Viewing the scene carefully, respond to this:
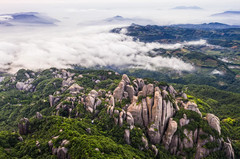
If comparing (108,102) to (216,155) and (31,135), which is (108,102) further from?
(216,155)

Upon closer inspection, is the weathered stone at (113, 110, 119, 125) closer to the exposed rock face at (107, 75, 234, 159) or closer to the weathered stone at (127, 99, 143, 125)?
the exposed rock face at (107, 75, 234, 159)

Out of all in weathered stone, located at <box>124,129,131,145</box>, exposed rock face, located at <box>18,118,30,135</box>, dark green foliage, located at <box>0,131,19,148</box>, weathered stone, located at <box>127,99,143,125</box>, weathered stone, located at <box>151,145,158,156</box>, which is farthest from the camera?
weathered stone, located at <box>127,99,143,125</box>

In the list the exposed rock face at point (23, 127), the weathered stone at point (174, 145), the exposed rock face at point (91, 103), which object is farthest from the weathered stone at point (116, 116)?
the exposed rock face at point (23, 127)

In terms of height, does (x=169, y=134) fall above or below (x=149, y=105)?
below

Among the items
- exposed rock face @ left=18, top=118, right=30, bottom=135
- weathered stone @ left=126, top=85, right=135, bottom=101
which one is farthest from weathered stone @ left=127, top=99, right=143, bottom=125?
exposed rock face @ left=18, top=118, right=30, bottom=135

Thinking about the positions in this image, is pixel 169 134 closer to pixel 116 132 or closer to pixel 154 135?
pixel 154 135

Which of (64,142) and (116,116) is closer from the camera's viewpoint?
(64,142)

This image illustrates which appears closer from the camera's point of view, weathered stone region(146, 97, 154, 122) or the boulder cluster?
the boulder cluster

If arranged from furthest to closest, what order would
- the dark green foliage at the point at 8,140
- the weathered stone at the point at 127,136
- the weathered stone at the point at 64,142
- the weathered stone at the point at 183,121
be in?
the weathered stone at the point at 183,121, the weathered stone at the point at 127,136, the dark green foliage at the point at 8,140, the weathered stone at the point at 64,142

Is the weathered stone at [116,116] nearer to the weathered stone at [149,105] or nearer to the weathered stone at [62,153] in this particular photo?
the weathered stone at [149,105]

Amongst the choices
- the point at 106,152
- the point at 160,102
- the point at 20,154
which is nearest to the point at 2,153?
the point at 20,154

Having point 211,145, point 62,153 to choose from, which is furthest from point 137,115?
point 62,153
